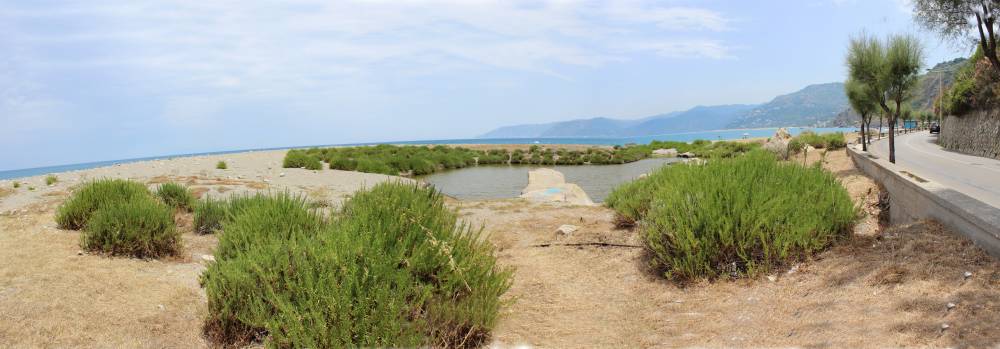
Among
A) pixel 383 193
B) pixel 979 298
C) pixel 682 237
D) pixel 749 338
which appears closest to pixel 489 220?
pixel 383 193

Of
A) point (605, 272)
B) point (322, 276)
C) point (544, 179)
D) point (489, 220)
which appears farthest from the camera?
point (544, 179)

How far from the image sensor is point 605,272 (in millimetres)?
6523

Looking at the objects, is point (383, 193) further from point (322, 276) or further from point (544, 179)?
point (544, 179)

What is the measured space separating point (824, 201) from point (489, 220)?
6.00 meters

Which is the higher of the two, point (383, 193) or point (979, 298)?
point (383, 193)

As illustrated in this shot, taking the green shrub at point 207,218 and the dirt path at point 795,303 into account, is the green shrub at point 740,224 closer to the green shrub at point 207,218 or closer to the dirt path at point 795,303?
the dirt path at point 795,303

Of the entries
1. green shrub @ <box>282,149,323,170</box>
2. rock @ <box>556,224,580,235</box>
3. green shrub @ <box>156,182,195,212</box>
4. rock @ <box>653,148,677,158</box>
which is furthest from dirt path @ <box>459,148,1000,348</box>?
rock @ <box>653,148,677,158</box>

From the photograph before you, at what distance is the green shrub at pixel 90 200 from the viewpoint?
290 inches

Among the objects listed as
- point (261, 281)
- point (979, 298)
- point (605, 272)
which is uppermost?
point (261, 281)

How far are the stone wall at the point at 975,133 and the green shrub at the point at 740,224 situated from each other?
2452 cm

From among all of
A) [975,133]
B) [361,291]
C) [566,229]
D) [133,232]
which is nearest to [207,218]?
[133,232]

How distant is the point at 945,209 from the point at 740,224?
91.7 inches

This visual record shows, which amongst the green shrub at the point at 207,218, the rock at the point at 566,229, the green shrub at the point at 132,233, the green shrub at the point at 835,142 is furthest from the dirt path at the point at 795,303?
the green shrub at the point at 835,142

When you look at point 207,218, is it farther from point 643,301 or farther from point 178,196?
point 643,301
